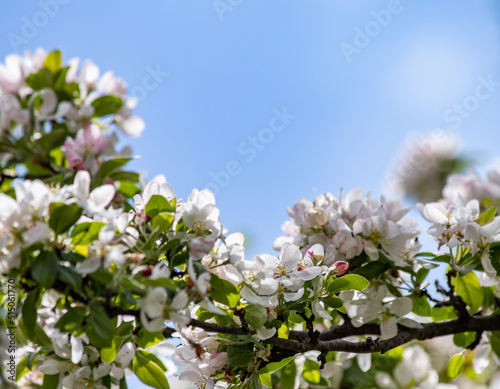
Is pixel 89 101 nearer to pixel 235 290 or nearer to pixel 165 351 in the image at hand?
pixel 165 351

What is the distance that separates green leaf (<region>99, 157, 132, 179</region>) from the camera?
1.62m

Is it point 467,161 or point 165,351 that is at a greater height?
point 467,161

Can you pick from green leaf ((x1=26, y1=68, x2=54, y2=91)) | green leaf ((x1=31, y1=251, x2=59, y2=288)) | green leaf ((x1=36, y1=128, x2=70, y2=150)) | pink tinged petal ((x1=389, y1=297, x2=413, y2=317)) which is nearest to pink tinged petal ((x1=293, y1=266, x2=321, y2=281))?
pink tinged petal ((x1=389, y1=297, x2=413, y2=317))

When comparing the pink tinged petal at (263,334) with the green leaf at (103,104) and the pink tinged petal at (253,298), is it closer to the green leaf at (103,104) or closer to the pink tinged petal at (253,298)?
the pink tinged petal at (253,298)

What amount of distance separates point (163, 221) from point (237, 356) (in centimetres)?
32

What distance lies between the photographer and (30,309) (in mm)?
915

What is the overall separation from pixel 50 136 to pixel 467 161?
253 centimetres

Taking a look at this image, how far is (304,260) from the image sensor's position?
113 cm

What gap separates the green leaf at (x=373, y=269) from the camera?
52.5 inches

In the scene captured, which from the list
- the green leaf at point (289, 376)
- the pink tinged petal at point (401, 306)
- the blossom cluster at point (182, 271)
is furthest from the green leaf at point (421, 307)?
the green leaf at point (289, 376)

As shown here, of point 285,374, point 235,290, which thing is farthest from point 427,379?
point 235,290

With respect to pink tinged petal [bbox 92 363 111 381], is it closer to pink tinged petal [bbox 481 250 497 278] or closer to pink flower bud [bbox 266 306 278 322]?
pink flower bud [bbox 266 306 278 322]

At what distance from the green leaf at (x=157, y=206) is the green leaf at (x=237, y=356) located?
0.31 meters

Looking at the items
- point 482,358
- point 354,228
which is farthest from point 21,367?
point 482,358
